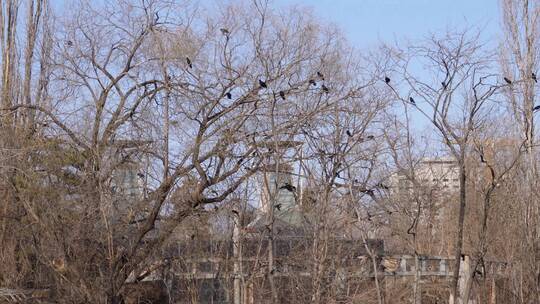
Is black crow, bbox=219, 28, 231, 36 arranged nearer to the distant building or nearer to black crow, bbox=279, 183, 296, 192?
black crow, bbox=279, 183, 296, 192

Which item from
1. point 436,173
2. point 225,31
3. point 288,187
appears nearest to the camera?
point 288,187

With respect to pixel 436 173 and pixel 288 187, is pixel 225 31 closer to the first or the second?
pixel 288 187

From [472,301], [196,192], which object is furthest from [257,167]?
[472,301]

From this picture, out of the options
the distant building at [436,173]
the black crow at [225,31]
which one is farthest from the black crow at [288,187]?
the distant building at [436,173]

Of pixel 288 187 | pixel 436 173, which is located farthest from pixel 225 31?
pixel 436 173

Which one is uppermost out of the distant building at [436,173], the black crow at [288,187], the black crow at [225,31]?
the black crow at [225,31]

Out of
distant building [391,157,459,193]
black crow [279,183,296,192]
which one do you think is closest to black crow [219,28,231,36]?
black crow [279,183,296,192]

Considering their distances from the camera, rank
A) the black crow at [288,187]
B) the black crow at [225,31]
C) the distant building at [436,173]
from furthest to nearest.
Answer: the distant building at [436,173], the black crow at [225,31], the black crow at [288,187]

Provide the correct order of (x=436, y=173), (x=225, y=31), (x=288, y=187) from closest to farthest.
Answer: (x=288, y=187), (x=225, y=31), (x=436, y=173)

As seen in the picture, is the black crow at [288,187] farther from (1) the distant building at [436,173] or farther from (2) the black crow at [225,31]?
(1) the distant building at [436,173]

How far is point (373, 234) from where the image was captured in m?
12.6

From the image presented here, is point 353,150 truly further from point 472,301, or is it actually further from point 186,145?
point 472,301

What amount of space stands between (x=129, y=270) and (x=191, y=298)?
133 centimetres

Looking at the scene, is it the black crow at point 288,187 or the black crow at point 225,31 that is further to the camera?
the black crow at point 225,31
